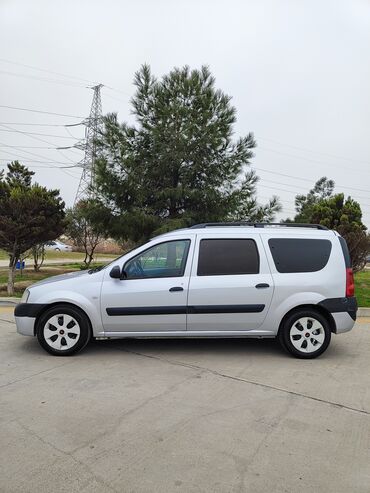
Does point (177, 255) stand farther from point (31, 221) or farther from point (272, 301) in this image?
point (31, 221)

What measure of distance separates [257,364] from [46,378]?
99.4 inches

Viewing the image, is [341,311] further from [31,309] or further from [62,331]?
[31,309]

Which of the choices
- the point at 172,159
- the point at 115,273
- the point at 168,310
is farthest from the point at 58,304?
the point at 172,159

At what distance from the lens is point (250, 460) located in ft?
10.1

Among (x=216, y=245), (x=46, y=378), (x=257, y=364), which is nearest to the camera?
(x=46, y=378)

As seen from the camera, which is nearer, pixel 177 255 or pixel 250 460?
pixel 250 460

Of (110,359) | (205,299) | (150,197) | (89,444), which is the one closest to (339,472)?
(89,444)

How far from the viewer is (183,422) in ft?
12.0

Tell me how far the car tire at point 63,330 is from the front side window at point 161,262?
0.86 metres

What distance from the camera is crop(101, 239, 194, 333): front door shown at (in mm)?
5539

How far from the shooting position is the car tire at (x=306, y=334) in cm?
559

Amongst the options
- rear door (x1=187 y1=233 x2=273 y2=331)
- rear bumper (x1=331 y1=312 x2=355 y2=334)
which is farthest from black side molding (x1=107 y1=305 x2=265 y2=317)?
rear bumper (x1=331 y1=312 x2=355 y2=334)

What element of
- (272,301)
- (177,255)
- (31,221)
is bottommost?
(272,301)

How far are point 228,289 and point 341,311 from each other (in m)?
1.52
